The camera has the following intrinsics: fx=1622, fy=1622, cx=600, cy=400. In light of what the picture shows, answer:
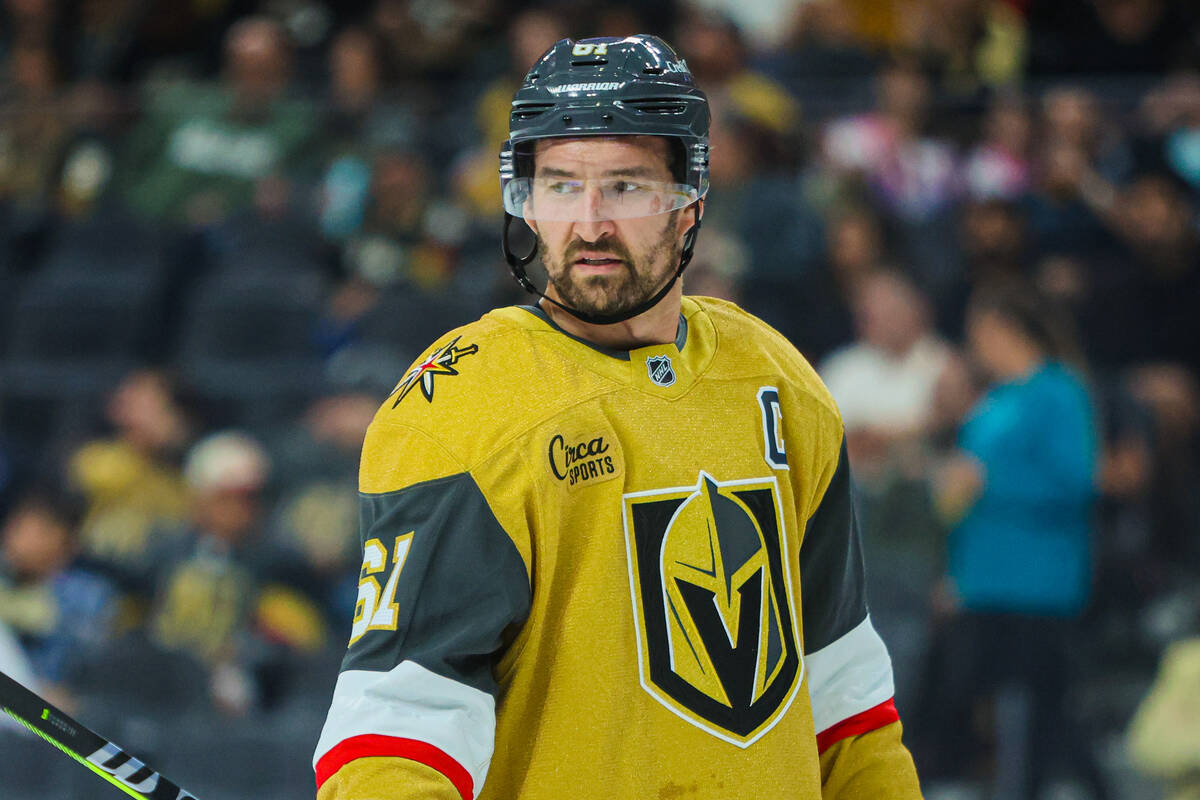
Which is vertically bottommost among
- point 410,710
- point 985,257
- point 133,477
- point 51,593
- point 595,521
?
point 51,593

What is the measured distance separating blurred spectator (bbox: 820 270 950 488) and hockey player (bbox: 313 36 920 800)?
93.8 inches

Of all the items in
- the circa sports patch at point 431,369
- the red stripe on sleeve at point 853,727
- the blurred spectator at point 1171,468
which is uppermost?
the circa sports patch at point 431,369

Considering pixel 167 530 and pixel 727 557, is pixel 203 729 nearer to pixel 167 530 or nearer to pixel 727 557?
pixel 167 530

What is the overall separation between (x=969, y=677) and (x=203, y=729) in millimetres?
2160

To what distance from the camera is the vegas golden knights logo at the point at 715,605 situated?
5.38ft

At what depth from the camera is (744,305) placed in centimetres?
427

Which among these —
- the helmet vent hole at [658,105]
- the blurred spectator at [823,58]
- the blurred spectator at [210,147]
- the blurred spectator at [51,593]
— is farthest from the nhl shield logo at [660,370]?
the blurred spectator at [51,593]

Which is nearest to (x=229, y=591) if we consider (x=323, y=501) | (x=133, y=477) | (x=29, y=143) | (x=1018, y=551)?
(x=323, y=501)

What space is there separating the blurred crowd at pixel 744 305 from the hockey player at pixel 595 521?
2410mm

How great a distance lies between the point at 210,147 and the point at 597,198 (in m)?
3.65

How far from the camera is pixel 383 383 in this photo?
473 cm

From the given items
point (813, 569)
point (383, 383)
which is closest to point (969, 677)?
point (383, 383)

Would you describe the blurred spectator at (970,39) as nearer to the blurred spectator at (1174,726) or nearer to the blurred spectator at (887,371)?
the blurred spectator at (887,371)

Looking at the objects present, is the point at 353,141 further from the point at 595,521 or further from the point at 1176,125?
the point at 595,521
